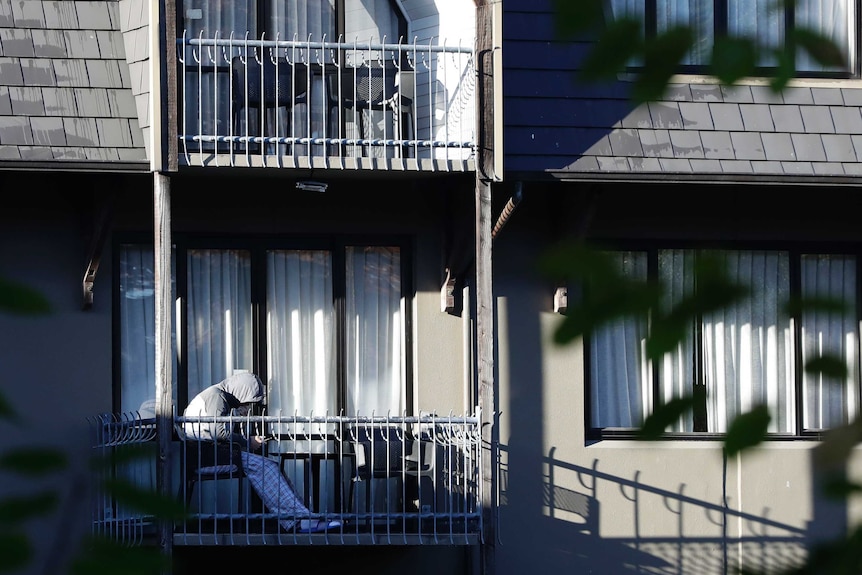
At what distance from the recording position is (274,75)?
9555mm

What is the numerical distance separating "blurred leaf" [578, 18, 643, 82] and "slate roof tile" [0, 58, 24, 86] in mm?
8528

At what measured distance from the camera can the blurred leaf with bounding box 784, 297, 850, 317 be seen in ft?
4.73

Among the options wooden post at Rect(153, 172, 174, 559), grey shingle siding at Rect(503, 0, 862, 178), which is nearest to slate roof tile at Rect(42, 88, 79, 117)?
wooden post at Rect(153, 172, 174, 559)

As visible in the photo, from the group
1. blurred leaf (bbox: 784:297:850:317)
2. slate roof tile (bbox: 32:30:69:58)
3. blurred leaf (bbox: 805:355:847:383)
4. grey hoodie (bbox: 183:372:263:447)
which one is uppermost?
slate roof tile (bbox: 32:30:69:58)

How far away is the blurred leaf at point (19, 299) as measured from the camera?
1360 mm

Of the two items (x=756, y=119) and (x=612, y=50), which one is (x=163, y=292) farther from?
(x=612, y=50)

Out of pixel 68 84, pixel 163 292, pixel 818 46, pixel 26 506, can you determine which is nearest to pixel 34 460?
pixel 26 506

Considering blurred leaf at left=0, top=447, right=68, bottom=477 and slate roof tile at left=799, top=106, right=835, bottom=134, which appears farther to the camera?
slate roof tile at left=799, top=106, right=835, bottom=134

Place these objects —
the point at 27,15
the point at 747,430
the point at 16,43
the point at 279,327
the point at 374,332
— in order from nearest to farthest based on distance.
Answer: the point at 747,430 < the point at 16,43 < the point at 27,15 < the point at 279,327 < the point at 374,332

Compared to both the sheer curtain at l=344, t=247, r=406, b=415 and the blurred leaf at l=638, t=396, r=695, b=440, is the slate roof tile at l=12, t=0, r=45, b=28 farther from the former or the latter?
the blurred leaf at l=638, t=396, r=695, b=440

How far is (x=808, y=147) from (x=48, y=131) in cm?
512

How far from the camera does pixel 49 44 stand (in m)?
9.68

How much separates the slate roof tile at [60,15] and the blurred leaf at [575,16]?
8831 mm

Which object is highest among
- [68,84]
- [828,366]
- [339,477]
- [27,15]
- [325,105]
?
[27,15]
